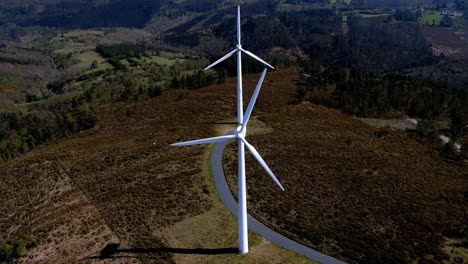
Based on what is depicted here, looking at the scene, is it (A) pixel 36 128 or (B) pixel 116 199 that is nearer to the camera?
(B) pixel 116 199

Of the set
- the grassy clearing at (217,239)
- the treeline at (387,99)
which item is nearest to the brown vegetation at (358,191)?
the grassy clearing at (217,239)

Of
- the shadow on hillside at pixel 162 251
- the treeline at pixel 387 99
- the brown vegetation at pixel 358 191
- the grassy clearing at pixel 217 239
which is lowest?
the shadow on hillside at pixel 162 251

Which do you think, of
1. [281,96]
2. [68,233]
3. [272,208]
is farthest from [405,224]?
[281,96]

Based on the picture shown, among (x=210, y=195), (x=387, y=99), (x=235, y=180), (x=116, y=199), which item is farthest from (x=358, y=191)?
(x=387, y=99)

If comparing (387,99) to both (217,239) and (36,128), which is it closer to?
(217,239)

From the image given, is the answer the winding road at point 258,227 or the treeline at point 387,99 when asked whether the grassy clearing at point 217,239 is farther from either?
the treeline at point 387,99

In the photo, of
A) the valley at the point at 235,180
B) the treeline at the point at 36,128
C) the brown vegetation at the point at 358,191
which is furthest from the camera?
the treeline at the point at 36,128
